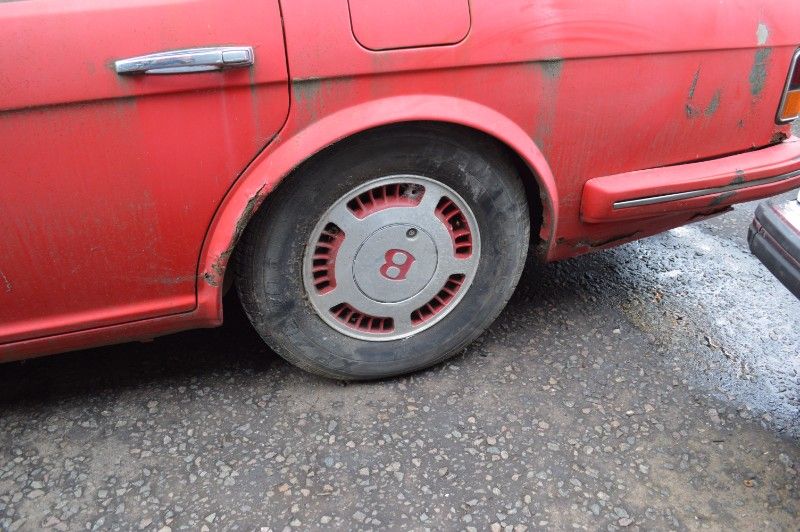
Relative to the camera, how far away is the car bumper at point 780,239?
2.04 meters

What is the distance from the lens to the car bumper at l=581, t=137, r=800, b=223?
2168mm

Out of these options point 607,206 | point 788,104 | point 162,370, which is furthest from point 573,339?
point 162,370

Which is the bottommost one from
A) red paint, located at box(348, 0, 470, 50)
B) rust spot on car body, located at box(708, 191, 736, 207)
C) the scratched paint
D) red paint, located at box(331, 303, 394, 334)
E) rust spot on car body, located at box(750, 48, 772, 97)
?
red paint, located at box(331, 303, 394, 334)

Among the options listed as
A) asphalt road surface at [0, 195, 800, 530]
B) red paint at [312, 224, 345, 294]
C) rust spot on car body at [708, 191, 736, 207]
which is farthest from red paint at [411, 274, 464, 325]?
rust spot on car body at [708, 191, 736, 207]

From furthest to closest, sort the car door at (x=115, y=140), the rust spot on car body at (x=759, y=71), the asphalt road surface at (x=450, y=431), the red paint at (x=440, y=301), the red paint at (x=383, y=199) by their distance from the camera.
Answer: the red paint at (x=440, y=301) → the rust spot on car body at (x=759, y=71) → the red paint at (x=383, y=199) → the asphalt road surface at (x=450, y=431) → the car door at (x=115, y=140)

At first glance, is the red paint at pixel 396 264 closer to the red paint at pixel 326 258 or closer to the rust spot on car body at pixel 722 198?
the red paint at pixel 326 258

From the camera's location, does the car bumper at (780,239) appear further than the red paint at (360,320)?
No

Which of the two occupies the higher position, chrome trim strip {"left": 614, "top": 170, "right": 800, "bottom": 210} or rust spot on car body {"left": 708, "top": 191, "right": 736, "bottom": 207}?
chrome trim strip {"left": 614, "top": 170, "right": 800, "bottom": 210}

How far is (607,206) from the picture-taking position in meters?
2.17

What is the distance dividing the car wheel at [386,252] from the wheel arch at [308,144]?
7cm

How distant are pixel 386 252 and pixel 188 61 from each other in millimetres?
788

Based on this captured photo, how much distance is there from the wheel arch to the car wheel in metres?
0.07

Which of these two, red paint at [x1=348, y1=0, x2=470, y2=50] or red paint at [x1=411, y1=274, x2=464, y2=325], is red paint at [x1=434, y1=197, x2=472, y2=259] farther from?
red paint at [x1=348, y1=0, x2=470, y2=50]

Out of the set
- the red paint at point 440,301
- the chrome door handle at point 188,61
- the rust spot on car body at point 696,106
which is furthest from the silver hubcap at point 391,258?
the rust spot on car body at point 696,106
